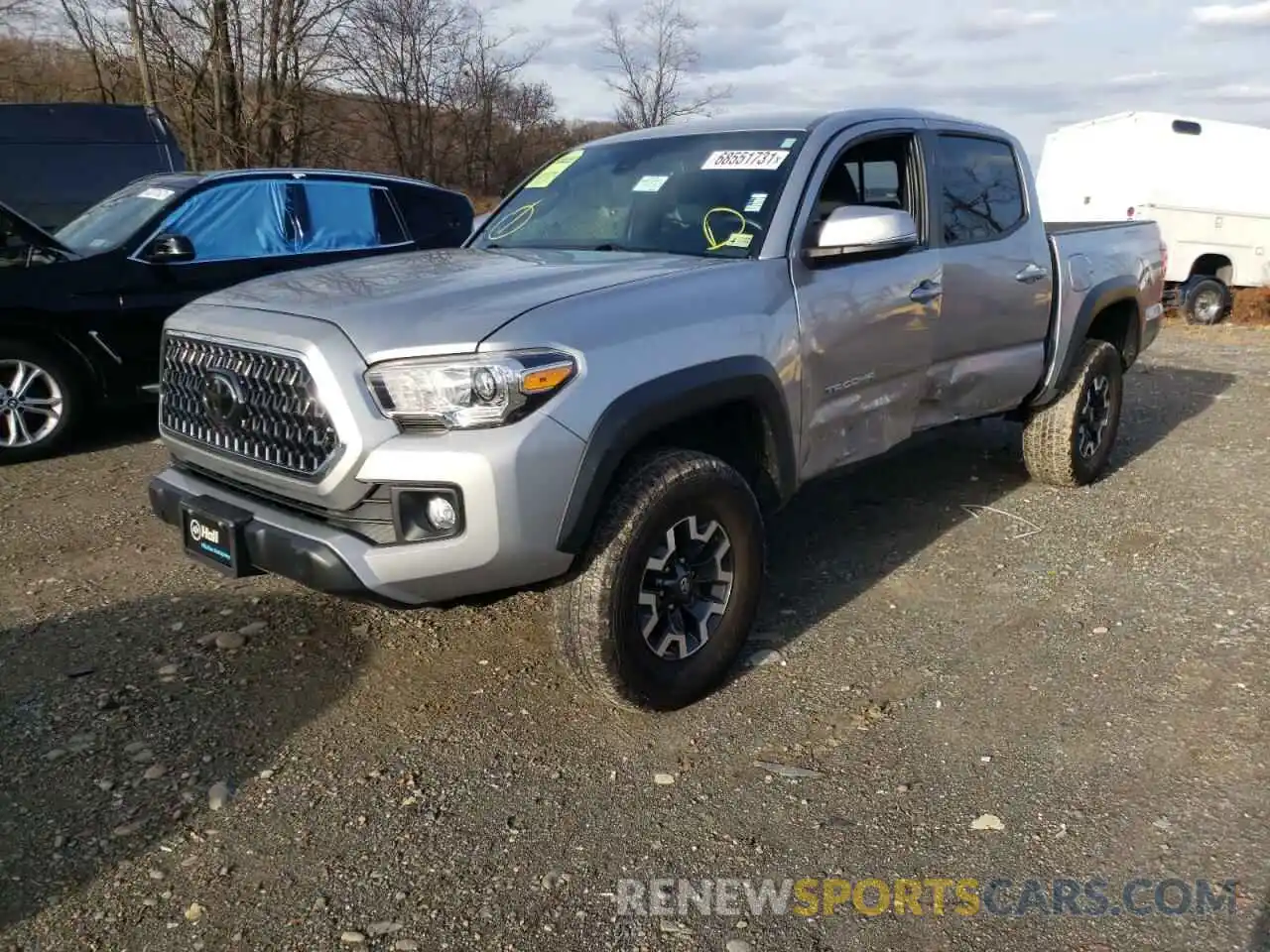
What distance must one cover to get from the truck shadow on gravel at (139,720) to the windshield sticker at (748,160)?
7.40 feet

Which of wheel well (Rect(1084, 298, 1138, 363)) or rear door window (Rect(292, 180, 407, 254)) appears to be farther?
rear door window (Rect(292, 180, 407, 254))

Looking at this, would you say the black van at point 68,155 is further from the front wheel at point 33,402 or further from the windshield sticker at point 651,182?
the windshield sticker at point 651,182

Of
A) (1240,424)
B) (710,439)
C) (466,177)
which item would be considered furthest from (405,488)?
(466,177)

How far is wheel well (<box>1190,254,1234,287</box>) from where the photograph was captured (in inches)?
587

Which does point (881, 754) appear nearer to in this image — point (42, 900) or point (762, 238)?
point (762, 238)

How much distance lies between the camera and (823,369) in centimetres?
367

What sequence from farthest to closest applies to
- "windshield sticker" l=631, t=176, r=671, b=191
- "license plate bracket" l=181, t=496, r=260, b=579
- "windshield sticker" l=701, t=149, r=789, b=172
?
"windshield sticker" l=631, t=176, r=671, b=191, "windshield sticker" l=701, t=149, r=789, b=172, "license plate bracket" l=181, t=496, r=260, b=579

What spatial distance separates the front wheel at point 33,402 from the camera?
586 cm

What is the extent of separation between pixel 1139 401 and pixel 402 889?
768cm

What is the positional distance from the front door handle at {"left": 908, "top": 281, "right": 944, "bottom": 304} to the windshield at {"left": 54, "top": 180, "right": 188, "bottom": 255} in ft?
15.9

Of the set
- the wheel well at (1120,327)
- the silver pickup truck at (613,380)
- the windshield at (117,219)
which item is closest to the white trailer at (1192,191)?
the wheel well at (1120,327)

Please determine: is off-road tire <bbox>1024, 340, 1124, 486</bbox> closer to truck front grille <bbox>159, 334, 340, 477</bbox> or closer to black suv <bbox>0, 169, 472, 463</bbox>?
truck front grille <bbox>159, 334, 340, 477</bbox>

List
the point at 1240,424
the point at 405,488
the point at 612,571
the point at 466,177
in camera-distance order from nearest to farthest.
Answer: the point at 405,488
the point at 612,571
the point at 1240,424
the point at 466,177

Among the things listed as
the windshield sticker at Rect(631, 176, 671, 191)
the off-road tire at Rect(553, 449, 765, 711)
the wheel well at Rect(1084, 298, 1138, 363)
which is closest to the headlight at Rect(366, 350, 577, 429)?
the off-road tire at Rect(553, 449, 765, 711)
